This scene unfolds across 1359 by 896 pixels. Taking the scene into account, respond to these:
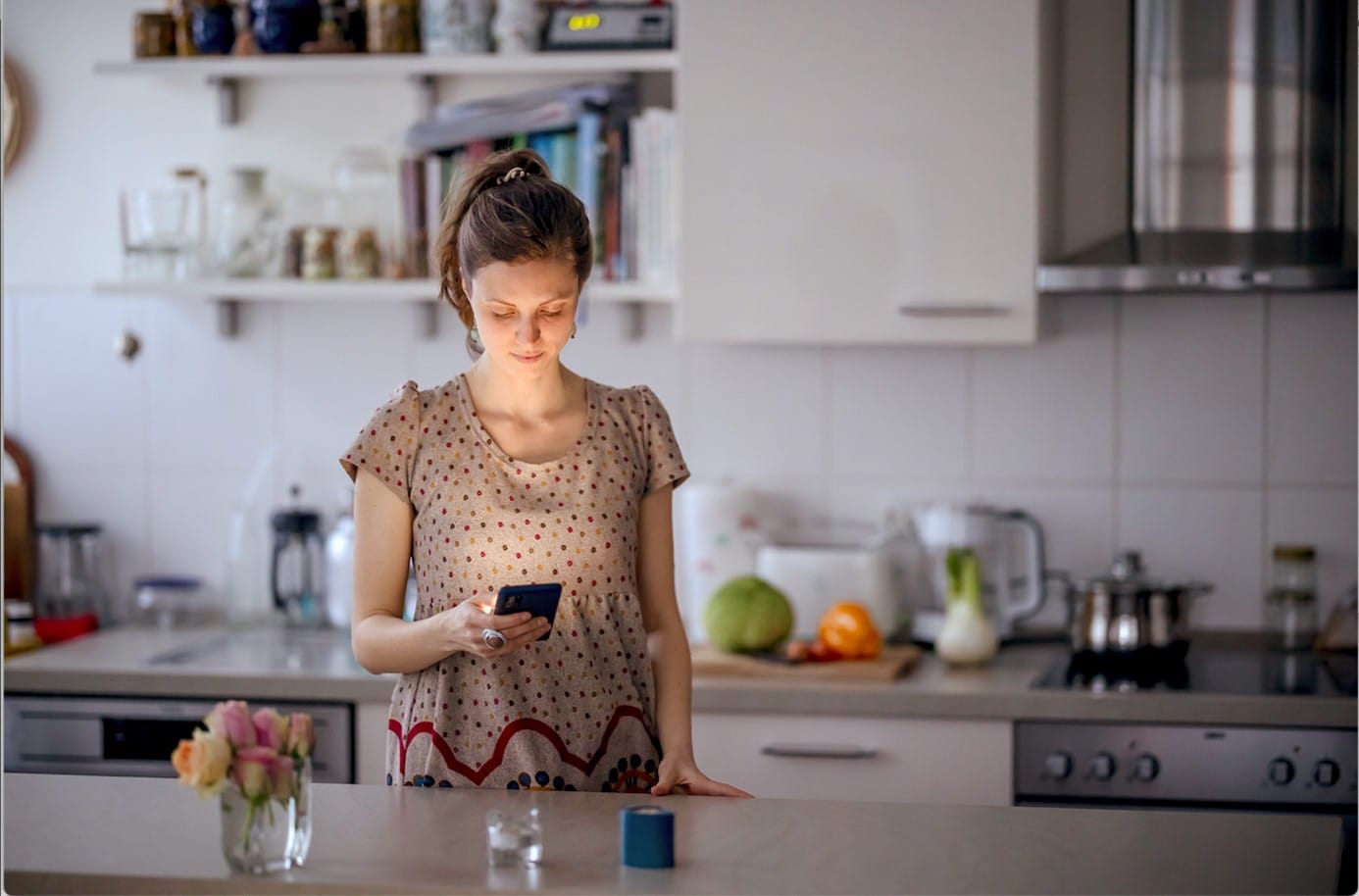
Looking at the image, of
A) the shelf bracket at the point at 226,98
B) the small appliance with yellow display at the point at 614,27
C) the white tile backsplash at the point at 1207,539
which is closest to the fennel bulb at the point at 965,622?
the white tile backsplash at the point at 1207,539

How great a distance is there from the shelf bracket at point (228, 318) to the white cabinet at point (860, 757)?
1.36 m

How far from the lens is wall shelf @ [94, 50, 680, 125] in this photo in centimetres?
303

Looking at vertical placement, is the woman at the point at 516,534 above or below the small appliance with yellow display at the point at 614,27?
Result: below

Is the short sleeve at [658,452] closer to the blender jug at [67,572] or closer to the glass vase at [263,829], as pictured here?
the glass vase at [263,829]

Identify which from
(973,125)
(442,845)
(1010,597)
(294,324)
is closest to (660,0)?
(973,125)

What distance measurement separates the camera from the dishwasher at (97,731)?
286cm

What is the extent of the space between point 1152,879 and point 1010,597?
1.70 meters

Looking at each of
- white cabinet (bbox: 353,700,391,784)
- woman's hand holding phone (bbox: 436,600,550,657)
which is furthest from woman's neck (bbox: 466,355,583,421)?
white cabinet (bbox: 353,700,391,784)

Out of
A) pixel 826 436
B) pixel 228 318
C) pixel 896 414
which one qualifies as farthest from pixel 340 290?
pixel 896 414

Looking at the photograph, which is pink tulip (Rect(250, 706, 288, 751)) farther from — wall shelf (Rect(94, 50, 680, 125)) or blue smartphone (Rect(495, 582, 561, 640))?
wall shelf (Rect(94, 50, 680, 125))

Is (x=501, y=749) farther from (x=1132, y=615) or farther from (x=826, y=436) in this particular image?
(x=826, y=436)

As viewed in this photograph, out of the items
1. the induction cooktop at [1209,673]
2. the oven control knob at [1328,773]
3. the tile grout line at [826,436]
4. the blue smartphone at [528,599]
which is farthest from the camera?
the tile grout line at [826,436]

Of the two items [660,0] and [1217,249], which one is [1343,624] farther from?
[660,0]

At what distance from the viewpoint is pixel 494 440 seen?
6.29 feet
